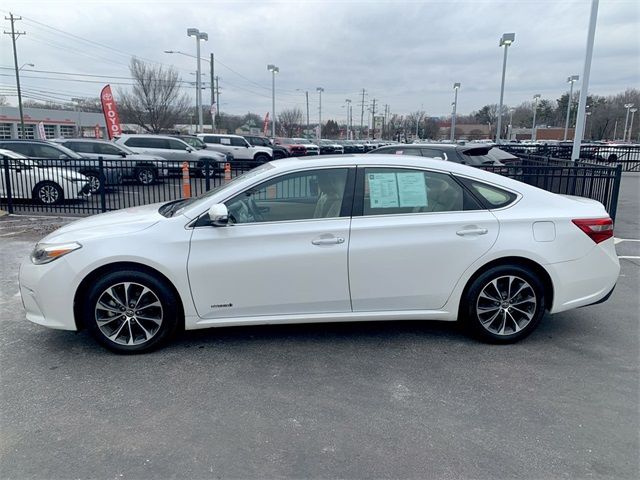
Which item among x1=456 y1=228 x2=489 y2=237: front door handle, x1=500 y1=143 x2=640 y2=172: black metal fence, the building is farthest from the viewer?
the building

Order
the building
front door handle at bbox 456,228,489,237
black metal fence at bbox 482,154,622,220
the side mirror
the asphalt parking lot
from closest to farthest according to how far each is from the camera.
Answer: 1. the asphalt parking lot
2. the side mirror
3. front door handle at bbox 456,228,489,237
4. black metal fence at bbox 482,154,622,220
5. the building

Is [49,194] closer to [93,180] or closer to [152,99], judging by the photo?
[93,180]

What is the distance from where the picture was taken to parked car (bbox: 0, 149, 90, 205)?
420 inches

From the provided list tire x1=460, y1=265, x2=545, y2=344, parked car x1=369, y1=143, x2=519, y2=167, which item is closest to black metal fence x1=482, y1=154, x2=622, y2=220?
parked car x1=369, y1=143, x2=519, y2=167

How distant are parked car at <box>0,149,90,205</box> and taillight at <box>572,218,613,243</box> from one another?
1044 cm

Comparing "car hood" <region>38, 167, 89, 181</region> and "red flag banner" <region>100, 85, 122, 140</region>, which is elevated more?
"red flag banner" <region>100, 85, 122, 140</region>

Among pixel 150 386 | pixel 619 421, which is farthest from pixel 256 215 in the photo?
pixel 619 421

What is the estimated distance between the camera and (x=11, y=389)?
11.2 ft

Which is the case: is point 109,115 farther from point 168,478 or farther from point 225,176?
point 168,478

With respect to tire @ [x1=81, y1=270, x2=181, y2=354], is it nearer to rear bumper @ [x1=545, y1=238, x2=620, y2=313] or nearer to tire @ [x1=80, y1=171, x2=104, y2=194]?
rear bumper @ [x1=545, y1=238, x2=620, y2=313]

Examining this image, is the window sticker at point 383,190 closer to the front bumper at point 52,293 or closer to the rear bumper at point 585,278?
the rear bumper at point 585,278

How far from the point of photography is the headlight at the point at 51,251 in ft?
12.4

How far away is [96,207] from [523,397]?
33.1ft

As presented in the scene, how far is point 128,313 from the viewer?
12.6 feet
